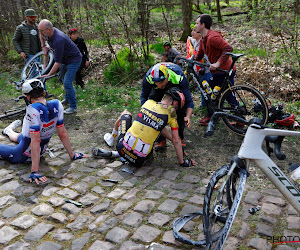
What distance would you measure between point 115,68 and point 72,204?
20.5ft

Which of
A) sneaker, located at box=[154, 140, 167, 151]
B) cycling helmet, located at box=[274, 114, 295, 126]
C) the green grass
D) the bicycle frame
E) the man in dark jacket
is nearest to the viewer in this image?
the bicycle frame

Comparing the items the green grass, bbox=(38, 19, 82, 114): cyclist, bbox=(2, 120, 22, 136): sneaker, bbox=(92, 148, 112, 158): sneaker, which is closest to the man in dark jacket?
bbox=(38, 19, 82, 114): cyclist

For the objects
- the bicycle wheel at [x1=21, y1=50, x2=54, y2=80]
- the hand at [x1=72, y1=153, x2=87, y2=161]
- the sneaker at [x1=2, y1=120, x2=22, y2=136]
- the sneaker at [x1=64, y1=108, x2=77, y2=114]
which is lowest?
the hand at [x1=72, y1=153, x2=87, y2=161]

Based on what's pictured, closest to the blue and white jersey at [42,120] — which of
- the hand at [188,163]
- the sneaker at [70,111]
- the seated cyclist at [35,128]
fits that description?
the seated cyclist at [35,128]

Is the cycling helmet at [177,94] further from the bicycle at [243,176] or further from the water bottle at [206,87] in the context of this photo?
the bicycle at [243,176]

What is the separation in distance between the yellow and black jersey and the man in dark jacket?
4981mm

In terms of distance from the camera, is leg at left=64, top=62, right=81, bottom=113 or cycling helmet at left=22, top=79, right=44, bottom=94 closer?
cycling helmet at left=22, top=79, right=44, bottom=94

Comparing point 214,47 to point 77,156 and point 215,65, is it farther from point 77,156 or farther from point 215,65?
point 77,156

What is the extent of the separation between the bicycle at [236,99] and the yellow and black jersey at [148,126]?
1.49 meters

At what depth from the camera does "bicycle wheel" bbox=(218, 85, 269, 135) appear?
5.34 m

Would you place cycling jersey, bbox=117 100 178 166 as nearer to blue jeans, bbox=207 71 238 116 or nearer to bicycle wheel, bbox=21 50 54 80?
blue jeans, bbox=207 71 238 116

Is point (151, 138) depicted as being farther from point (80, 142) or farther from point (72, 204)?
→ point (80, 142)

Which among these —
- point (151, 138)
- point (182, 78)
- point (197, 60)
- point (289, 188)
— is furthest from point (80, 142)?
point (289, 188)

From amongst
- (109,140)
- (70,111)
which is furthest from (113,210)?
(70,111)
